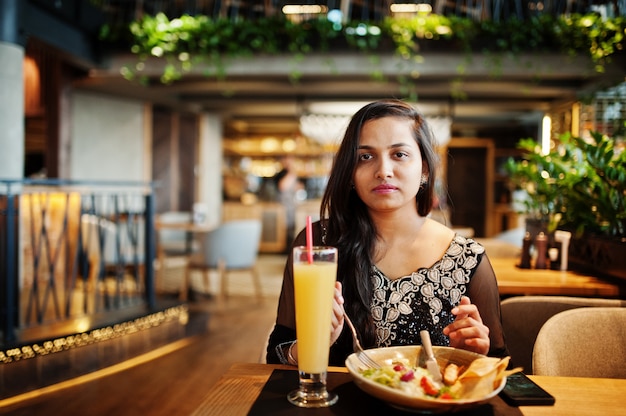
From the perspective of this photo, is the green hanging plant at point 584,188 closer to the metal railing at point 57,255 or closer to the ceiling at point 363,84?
the ceiling at point 363,84

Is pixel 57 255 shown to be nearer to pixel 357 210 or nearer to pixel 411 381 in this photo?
pixel 357 210

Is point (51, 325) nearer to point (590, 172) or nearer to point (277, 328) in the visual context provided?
point (277, 328)

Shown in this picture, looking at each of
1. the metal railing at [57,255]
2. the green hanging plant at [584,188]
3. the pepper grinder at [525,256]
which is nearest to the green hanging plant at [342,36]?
the metal railing at [57,255]

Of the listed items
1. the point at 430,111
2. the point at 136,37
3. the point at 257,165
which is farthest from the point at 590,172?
the point at 257,165

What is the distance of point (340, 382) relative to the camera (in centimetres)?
110

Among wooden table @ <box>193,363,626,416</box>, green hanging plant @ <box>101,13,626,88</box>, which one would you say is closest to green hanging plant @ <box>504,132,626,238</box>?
wooden table @ <box>193,363,626,416</box>

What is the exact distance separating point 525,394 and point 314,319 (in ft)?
1.43

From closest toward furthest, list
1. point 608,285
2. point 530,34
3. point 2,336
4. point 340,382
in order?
1. point 340,382
2. point 608,285
3. point 2,336
4. point 530,34

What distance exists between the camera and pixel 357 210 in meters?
1.63

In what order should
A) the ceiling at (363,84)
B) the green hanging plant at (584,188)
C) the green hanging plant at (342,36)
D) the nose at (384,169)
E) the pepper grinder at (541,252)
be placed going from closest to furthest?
A: 1. the nose at (384,169)
2. the green hanging plant at (584,188)
3. the pepper grinder at (541,252)
4. the green hanging plant at (342,36)
5. the ceiling at (363,84)

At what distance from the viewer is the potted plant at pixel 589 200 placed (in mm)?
2406

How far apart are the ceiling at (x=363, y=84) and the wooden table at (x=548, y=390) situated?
5378mm

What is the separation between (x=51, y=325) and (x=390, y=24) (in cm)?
448

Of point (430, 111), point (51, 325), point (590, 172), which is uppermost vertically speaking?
point (430, 111)
